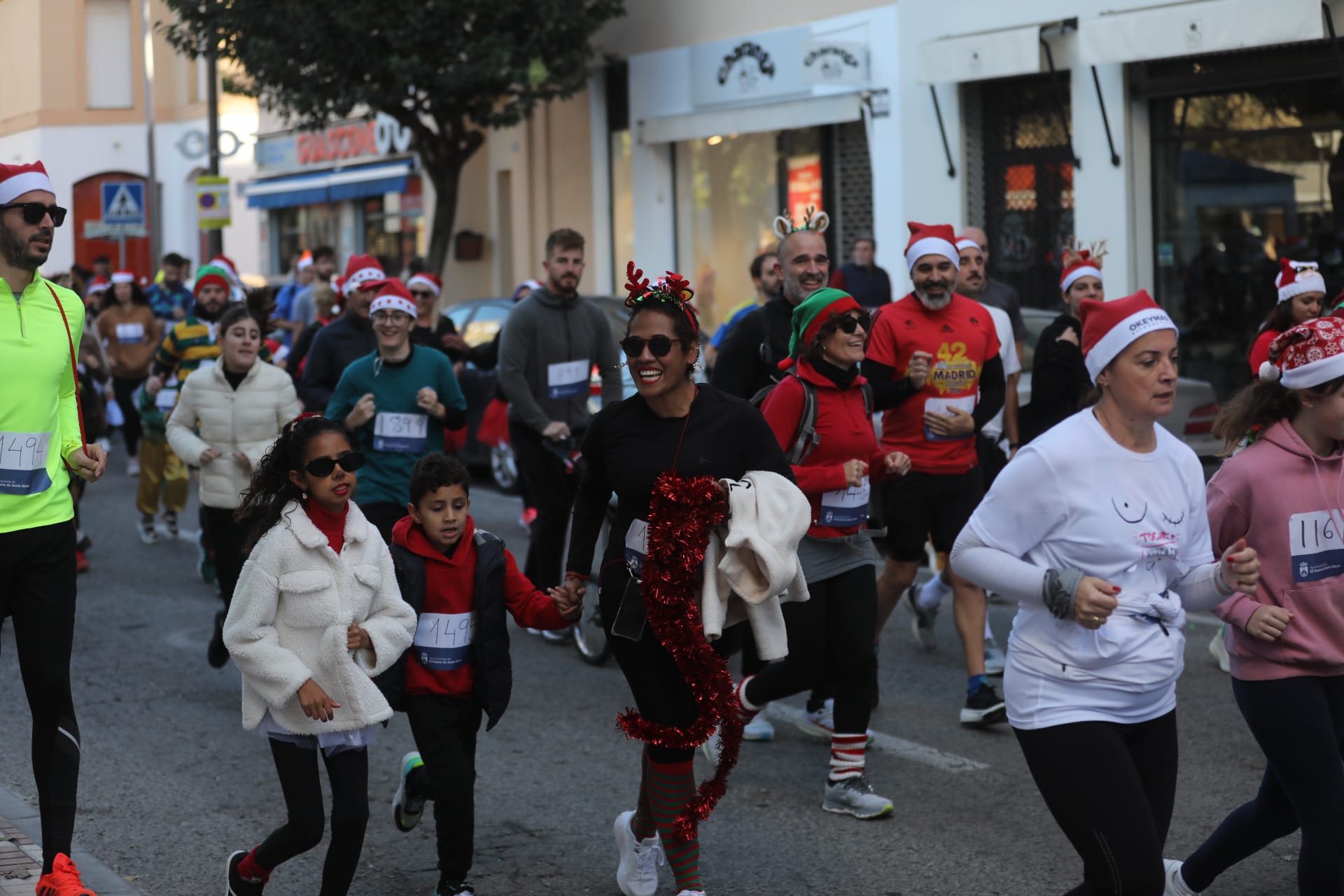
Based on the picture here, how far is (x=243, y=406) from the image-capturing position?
855 cm

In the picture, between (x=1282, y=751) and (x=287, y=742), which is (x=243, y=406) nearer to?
(x=287, y=742)

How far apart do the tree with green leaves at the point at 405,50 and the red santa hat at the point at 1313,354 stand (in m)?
17.5

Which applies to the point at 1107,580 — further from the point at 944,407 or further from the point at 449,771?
the point at 944,407

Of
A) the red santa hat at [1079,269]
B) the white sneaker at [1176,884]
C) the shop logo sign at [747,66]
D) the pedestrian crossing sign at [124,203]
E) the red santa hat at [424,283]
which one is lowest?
the white sneaker at [1176,884]

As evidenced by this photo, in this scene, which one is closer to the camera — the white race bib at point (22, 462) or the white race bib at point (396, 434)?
the white race bib at point (22, 462)

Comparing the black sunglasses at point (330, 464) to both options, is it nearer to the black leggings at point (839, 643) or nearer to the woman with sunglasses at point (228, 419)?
the black leggings at point (839, 643)

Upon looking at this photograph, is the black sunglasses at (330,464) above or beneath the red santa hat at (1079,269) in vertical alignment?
beneath

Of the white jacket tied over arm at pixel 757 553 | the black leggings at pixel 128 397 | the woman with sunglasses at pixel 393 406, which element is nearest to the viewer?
the white jacket tied over arm at pixel 757 553

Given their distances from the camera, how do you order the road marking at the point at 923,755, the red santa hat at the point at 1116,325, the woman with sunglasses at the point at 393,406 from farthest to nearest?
the woman with sunglasses at the point at 393,406 → the road marking at the point at 923,755 → the red santa hat at the point at 1116,325

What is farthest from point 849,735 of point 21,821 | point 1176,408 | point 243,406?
point 1176,408

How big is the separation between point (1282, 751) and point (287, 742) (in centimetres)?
261

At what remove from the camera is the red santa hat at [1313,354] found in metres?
4.39

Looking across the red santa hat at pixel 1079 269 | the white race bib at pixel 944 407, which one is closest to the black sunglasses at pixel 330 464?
the white race bib at pixel 944 407

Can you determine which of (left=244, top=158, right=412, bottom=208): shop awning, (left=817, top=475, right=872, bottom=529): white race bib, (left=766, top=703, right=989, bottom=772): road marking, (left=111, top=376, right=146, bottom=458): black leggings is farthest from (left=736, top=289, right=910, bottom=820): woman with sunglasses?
(left=244, top=158, right=412, bottom=208): shop awning
